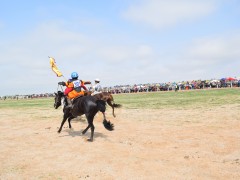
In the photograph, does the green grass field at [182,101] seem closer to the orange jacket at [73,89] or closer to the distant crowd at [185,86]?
the orange jacket at [73,89]

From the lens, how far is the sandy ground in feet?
25.9

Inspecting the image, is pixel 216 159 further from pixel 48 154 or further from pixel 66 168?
pixel 48 154

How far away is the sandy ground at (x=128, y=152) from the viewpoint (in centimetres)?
789

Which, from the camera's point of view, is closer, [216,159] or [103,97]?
[216,159]

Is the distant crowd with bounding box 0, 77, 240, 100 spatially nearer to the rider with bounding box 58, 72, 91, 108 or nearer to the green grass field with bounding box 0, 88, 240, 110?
the green grass field with bounding box 0, 88, 240, 110

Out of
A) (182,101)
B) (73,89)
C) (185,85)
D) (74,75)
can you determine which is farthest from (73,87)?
(185,85)

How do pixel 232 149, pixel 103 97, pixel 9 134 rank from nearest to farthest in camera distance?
pixel 232 149 < pixel 103 97 < pixel 9 134

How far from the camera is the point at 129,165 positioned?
27.8 ft

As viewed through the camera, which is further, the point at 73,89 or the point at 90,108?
the point at 73,89

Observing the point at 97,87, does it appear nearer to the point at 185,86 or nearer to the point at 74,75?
the point at 74,75

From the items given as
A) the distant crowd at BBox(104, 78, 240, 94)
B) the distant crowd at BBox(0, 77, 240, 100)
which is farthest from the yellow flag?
the distant crowd at BBox(104, 78, 240, 94)

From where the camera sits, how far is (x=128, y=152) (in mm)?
9914

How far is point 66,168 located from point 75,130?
21.2ft

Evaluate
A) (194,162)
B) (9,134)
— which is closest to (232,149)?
(194,162)
